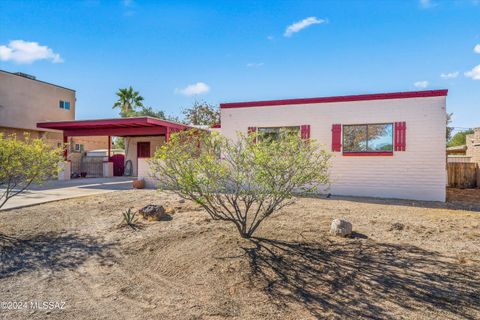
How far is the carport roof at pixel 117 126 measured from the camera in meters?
13.6

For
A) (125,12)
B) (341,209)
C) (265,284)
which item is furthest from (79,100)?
(265,284)

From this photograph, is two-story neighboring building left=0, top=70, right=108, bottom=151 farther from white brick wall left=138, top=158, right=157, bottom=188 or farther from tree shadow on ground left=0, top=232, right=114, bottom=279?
tree shadow on ground left=0, top=232, right=114, bottom=279

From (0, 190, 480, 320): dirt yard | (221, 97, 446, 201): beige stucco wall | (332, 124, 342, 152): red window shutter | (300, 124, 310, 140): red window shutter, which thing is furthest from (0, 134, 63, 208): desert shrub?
(332, 124, 342, 152): red window shutter

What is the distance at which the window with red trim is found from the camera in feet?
32.8

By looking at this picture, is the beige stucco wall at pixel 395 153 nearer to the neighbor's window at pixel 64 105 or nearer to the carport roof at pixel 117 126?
the carport roof at pixel 117 126

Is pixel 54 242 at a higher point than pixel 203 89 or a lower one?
lower

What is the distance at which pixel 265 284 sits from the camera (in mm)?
3170

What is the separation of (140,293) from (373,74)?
13.0m

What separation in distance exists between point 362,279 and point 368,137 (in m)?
7.95

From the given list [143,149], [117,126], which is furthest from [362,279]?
[143,149]

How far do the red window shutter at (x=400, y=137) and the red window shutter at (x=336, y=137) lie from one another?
1754 millimetres

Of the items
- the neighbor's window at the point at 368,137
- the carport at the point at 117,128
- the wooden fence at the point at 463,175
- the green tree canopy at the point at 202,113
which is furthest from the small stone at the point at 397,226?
the green tree canopy at the point at 202,113

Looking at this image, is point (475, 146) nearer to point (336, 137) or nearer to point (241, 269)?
point (336, 137)

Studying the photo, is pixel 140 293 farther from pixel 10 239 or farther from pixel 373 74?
pixel 373 74
